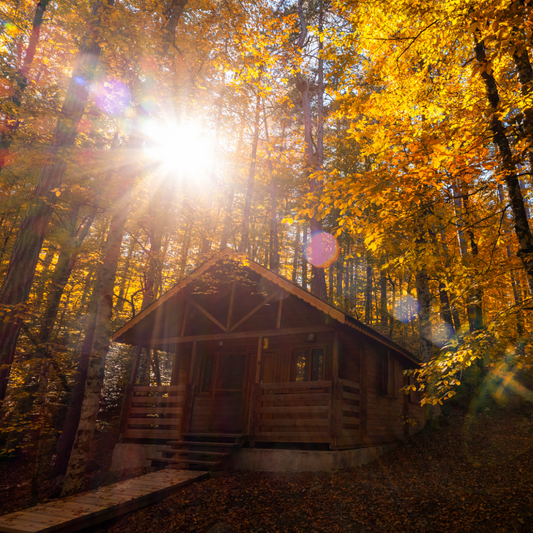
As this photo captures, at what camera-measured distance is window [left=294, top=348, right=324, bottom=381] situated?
11367 mm

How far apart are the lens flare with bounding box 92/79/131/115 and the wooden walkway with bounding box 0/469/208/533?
32.4 ft

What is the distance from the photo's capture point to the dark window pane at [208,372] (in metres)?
13.0

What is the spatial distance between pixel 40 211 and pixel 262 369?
8.23 m

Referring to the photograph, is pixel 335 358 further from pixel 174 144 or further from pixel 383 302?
pixel 383 302

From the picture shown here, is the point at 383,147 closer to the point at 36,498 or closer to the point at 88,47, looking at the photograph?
the point at 88,47

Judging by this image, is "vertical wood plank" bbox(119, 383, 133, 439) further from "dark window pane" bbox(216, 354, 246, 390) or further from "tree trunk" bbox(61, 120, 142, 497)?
"dark window pane" bbox(216, 354, 246, 390)

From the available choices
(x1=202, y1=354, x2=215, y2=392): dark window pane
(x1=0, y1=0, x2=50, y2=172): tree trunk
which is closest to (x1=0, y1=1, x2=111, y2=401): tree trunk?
(x1=0, y1=0, x2=50, y2=172): tree trunk

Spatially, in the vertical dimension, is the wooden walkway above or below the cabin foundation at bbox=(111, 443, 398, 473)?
below

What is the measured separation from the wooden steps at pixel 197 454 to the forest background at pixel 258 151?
2.46 m

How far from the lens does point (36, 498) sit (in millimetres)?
9523

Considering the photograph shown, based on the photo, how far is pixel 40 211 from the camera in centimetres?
821

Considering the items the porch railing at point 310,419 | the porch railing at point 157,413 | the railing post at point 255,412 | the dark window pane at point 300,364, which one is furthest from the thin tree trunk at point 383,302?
the porch railing at point 157,413

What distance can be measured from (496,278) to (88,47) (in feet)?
36.2

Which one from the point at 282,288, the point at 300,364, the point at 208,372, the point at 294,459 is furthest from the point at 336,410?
the point at 208,372
